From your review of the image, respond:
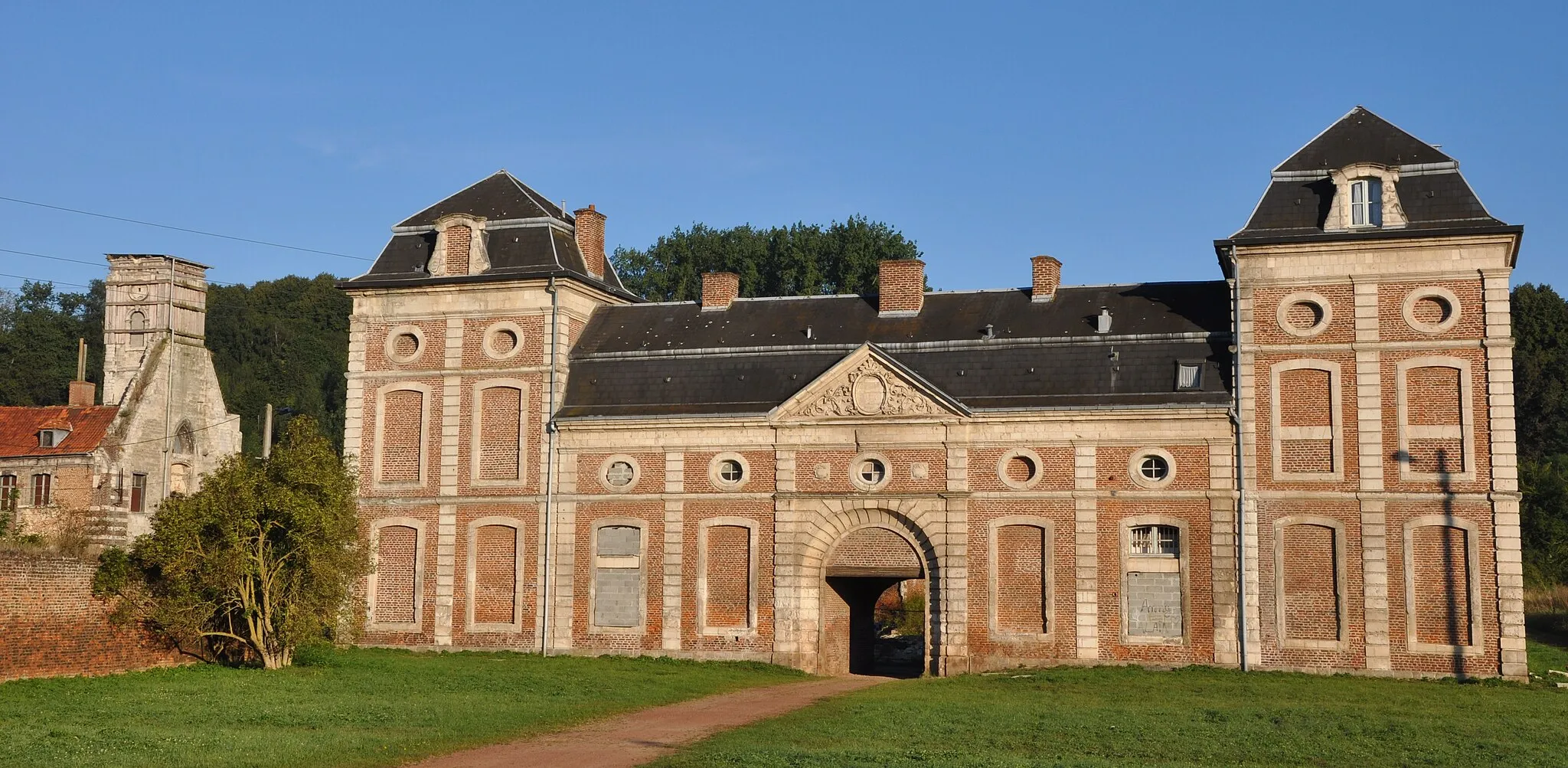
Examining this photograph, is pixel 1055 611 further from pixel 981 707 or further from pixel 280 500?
pixel 280 500

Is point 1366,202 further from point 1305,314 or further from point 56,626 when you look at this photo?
point 56,626

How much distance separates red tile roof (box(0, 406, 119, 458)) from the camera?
44.6m

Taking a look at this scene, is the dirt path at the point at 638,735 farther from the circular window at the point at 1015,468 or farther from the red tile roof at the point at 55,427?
the red tile roof at the point at 55,427

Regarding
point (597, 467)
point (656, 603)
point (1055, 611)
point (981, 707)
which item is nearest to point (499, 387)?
point (597, 467)

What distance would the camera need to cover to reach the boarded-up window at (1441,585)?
33.7 metres

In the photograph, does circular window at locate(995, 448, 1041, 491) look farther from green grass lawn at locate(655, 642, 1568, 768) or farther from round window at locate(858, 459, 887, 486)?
green grass lawn at locate(655, 642, 1568, 768)

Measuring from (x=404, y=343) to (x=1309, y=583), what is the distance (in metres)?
21.8

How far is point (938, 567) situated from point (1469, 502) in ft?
35.8

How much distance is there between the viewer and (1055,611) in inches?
1414

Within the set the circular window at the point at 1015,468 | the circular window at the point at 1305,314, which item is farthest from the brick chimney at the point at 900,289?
the circular window at the point at 1305,314

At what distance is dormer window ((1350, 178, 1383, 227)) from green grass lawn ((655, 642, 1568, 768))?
31.2ft

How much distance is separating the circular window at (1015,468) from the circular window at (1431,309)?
8.32 meters

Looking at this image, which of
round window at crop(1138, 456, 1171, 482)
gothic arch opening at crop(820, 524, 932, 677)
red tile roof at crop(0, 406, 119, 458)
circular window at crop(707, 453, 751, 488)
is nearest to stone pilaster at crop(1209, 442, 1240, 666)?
round window at crop(1138, 456, 1171, 482)

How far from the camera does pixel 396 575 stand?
1582 inches
